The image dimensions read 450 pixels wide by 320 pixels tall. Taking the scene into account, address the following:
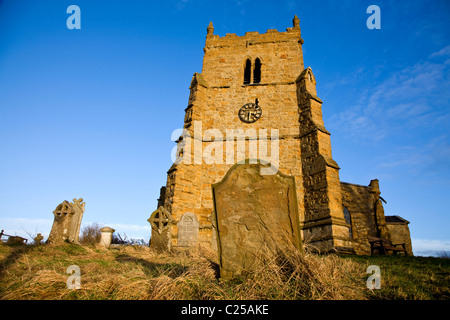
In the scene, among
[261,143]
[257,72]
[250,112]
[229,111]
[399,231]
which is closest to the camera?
[261,143]

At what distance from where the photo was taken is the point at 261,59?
→ 571 inches

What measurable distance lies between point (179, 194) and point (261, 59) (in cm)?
926

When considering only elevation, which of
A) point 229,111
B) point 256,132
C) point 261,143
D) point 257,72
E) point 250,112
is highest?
point 257,72

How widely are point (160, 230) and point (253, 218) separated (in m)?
6.31

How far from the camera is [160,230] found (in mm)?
8945

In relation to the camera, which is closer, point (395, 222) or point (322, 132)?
point (322, 132)

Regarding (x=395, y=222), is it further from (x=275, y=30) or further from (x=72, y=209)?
(x=72, y=209)

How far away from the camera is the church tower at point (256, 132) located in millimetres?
9953

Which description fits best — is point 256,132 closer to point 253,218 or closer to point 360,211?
point 360,211

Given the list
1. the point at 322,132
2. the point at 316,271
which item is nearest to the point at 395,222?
the point at 322,132

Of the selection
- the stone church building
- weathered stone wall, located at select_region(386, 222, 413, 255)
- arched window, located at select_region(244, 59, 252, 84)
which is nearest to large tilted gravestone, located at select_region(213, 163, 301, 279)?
the stone church building

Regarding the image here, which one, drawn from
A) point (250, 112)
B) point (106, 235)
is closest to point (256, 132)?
point (250, 112)

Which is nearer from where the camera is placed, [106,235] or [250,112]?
[106,235]

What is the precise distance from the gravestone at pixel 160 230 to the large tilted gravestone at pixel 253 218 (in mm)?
5670
